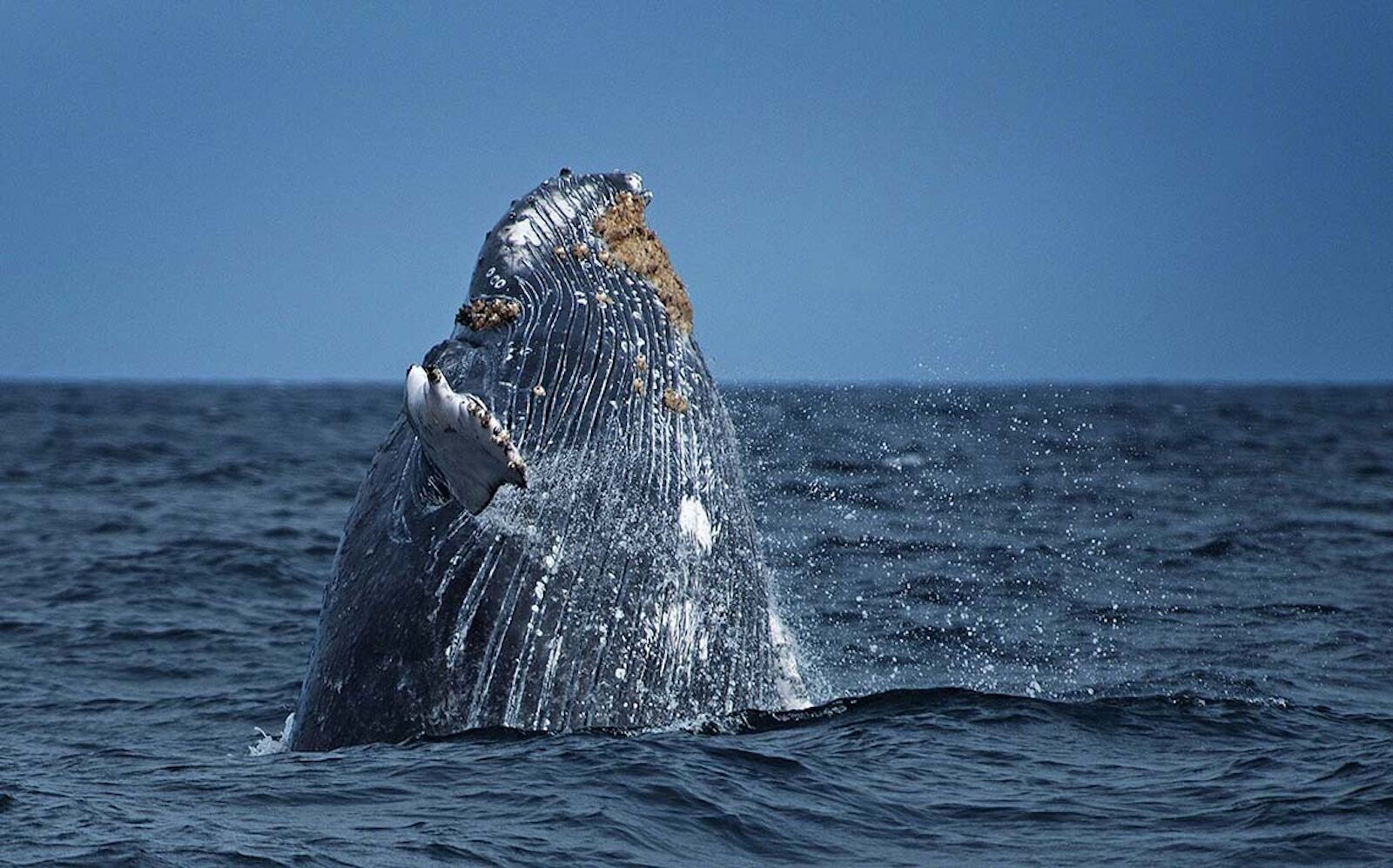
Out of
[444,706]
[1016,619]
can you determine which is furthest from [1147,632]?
[444,706]

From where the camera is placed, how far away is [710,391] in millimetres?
8383

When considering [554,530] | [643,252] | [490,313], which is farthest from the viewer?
[643,252]

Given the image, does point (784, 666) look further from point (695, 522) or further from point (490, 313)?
→ point (490, 313)

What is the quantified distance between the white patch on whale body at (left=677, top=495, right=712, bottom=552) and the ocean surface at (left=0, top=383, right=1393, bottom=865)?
780mm

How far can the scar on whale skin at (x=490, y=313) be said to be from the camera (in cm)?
807

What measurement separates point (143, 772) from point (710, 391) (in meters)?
3.11

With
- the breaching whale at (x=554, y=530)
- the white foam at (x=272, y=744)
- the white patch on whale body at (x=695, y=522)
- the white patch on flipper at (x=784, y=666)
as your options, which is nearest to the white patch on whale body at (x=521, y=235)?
the breaching whale at (x=554, y=530)

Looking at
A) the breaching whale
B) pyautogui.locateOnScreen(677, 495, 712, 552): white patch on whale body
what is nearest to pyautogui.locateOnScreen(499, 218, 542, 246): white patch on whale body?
the breaching whale

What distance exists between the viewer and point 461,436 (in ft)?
21.6

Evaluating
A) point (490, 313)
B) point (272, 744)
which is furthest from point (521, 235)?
point (272, 744)

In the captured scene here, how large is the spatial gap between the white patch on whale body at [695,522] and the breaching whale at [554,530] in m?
0.01

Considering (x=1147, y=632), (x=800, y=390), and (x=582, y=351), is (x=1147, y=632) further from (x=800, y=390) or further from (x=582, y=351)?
(x=800, y=390)

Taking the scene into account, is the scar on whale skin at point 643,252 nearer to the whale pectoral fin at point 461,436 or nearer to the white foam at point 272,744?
the whale pectoral fin at point 461,436

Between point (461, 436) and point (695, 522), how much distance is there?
1526mm
